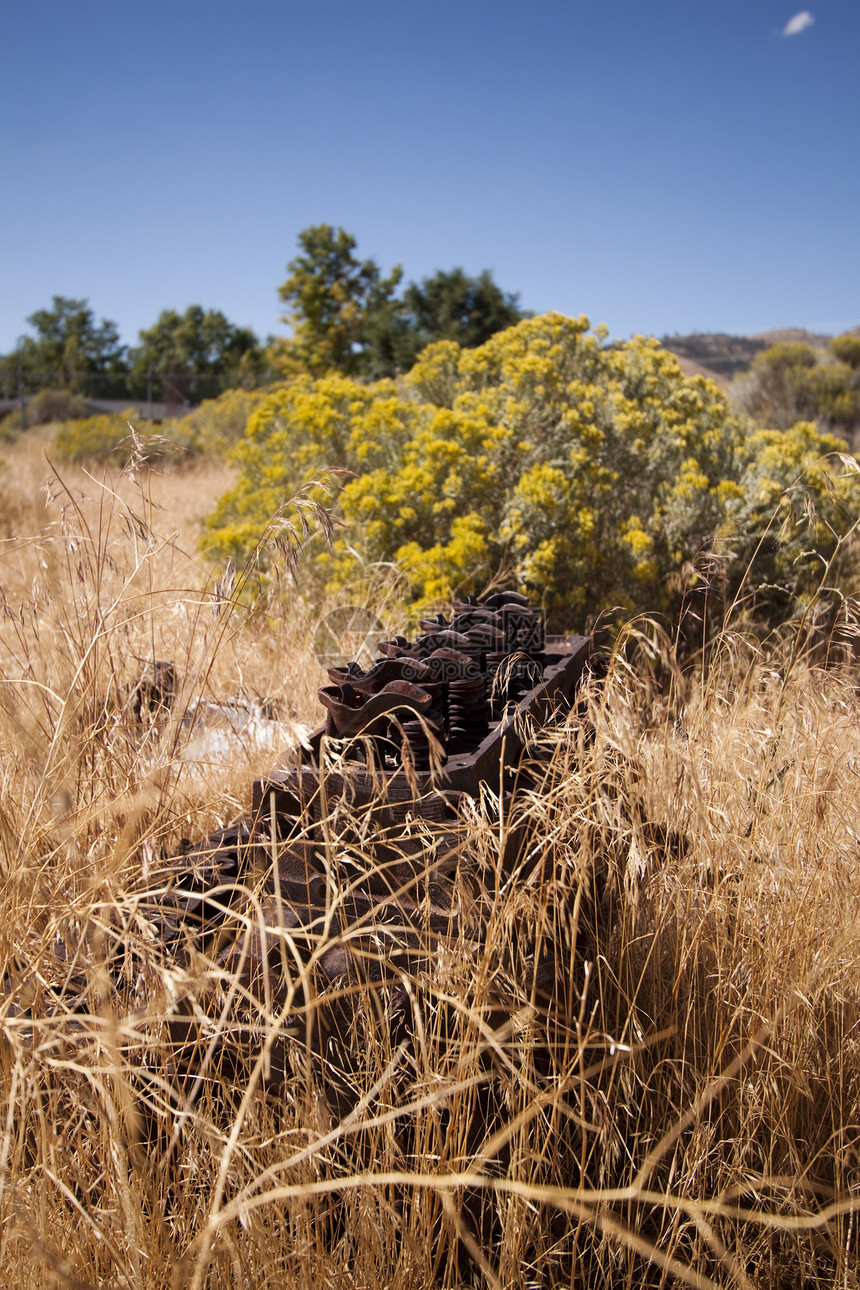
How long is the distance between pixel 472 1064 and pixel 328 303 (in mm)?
29346

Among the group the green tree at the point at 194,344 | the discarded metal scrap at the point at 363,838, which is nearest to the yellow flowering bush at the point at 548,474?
the discarded metal scrap at the point at 363,838

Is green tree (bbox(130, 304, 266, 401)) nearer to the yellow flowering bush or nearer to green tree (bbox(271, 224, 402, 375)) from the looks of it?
green tree (bbox(271, 224, 402, 375))

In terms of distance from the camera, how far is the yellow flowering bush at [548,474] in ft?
14.4

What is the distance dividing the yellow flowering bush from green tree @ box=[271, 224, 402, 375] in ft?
74.2

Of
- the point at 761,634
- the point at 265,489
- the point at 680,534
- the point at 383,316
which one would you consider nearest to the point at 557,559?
the point at 680,534

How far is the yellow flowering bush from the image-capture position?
438 centimetres

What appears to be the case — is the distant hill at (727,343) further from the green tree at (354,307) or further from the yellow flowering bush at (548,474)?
the yellow flowering bush at (548,474)

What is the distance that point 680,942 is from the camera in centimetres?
161

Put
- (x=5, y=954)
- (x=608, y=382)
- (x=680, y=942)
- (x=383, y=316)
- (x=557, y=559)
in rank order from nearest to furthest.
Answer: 1. (x=5, y=954)
2. (x=680, y=942)
3. (x=557, y=559)
4. (x=608, y=382)
5. (x=383, y=316)

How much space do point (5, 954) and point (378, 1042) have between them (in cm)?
59

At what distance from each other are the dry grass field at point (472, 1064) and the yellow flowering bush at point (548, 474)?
2361 millimetres

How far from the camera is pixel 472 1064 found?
117cm

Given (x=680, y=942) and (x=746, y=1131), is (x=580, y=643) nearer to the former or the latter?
(x=680, y=942)

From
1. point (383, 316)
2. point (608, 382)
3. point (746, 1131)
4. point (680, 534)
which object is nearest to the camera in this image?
point (746, 1131)
